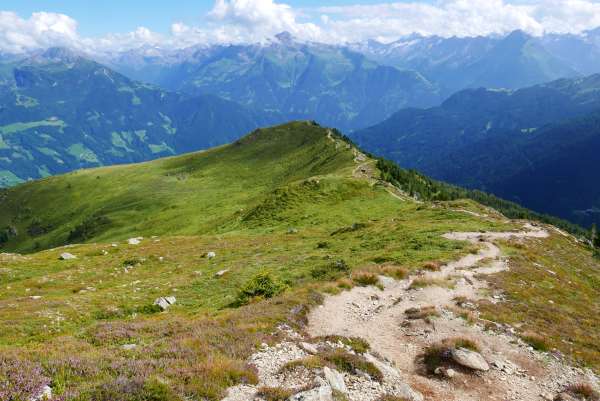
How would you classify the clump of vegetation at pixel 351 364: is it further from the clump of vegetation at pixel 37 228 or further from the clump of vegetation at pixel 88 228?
the clump of vegetation at pixel 37 228

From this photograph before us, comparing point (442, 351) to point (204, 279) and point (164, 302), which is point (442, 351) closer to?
point (164, 302)

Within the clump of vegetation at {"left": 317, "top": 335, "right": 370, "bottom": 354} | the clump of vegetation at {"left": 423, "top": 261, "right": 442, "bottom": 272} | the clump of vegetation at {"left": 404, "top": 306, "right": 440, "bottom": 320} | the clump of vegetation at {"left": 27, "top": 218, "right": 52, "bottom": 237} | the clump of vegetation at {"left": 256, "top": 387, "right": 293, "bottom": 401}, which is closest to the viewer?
the clump of vegetation at {"left": 256, "top": 387, "right": 293, "bottom": 401}

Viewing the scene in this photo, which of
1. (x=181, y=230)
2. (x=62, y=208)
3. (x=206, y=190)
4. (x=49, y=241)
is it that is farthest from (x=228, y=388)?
(x=62, y=208)

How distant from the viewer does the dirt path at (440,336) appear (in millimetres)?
16328

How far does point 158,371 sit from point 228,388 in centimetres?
231

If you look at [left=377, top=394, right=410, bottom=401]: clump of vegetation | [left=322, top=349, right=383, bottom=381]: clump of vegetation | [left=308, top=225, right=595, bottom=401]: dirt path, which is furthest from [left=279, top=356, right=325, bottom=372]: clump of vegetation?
[left=308, top=225, right=595, bottom=401]: dirt path

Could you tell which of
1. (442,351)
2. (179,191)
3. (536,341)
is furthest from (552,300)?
(179,191)

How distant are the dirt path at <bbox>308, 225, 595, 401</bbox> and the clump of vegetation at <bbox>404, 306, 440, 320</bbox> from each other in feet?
1.10

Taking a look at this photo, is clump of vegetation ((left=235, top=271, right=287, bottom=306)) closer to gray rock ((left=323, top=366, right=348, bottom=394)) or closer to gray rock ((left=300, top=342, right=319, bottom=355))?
gray rock ((left=300, top=342, right=319, bottom=355))

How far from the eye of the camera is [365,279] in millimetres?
27422

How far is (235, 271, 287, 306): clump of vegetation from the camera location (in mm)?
25234

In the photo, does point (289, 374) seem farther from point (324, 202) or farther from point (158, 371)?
point (324, 202)

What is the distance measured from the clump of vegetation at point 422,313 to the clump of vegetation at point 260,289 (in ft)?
26.9

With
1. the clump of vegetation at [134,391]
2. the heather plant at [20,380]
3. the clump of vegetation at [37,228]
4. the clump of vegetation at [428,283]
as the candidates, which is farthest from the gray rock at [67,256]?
the clump of vegetation at [37,228]
